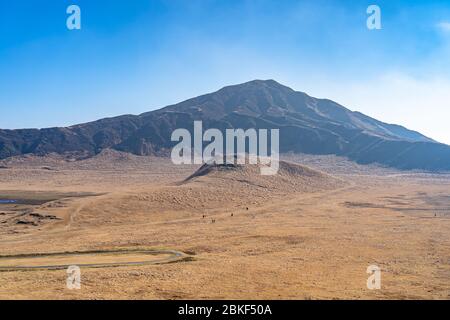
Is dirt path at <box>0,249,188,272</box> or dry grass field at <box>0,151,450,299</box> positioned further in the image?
dirt path at <box>0,249,188,272</box>

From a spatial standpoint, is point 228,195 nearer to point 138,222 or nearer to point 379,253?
point 138,222

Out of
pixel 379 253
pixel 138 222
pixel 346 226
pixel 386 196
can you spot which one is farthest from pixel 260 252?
pixel 386 196

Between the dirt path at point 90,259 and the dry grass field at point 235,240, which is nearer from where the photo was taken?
the dry grass field at point 235,240

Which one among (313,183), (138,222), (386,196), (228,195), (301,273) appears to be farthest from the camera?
(313,183)

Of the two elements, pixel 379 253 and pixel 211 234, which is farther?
pixel 211 234
